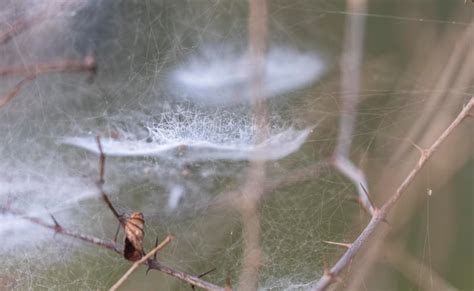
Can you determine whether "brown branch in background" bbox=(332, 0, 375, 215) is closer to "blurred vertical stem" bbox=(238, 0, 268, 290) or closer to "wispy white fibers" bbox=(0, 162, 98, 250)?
"blurred vertical stem" bbox=(238, 0, 268, 290)

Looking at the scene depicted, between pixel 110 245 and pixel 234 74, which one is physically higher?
pixel 234 74

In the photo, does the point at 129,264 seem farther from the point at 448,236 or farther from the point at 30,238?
the point at 448,236

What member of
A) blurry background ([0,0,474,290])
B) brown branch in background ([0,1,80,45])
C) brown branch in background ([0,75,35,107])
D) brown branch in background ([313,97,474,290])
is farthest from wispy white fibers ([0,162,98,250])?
brown branch in background ([313,97,474,290])

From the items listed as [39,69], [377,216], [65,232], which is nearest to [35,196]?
[65,232]

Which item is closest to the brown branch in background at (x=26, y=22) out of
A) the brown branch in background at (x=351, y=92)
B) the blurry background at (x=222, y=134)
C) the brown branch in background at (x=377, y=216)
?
the blurry background at (x=222, y=134)

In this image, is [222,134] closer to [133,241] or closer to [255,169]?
[255,169]

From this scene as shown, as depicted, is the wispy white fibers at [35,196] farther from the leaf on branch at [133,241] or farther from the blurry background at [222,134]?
the leaf on branch at [133,241]
